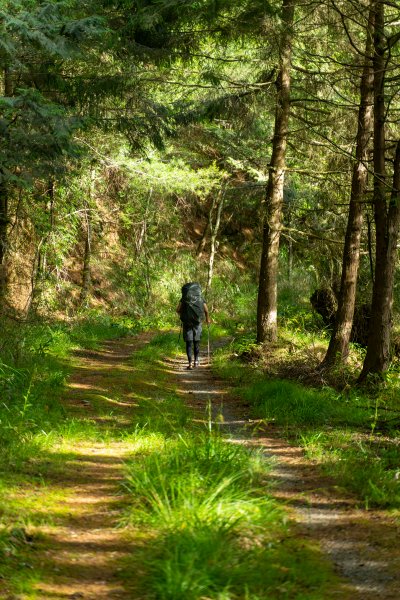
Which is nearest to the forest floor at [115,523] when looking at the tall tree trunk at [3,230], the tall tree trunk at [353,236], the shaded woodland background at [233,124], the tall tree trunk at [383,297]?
the tall tree trunk at [383,297]

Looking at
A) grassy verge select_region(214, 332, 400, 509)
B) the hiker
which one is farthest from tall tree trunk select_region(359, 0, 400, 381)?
the hiker

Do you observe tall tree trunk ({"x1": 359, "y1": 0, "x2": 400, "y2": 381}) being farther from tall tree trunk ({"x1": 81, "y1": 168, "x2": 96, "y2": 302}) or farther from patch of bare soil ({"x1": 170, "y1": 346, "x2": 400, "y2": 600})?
tall tree trunk ({"x1": 81, "y1": 168, "x2": 96, "y2": 302})

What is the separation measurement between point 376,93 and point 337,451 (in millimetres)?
→ 6174

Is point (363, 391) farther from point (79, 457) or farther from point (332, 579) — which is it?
point (332, 579)

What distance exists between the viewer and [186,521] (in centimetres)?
403

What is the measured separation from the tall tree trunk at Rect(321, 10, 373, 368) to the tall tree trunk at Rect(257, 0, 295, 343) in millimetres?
2030

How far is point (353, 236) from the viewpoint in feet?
39.6

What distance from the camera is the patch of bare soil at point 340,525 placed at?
382 cm

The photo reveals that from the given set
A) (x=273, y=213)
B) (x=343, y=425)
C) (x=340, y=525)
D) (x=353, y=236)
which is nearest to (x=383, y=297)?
(x=353, y=236)

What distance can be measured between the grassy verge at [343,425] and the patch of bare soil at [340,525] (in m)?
0.18

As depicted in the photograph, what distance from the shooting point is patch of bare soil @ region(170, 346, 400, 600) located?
12.5 ft

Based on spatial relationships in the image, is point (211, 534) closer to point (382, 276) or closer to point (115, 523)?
point (115, 523)

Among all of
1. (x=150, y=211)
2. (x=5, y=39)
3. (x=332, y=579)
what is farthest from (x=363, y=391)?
(x=150, y=211)

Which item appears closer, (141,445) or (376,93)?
(141,445)
